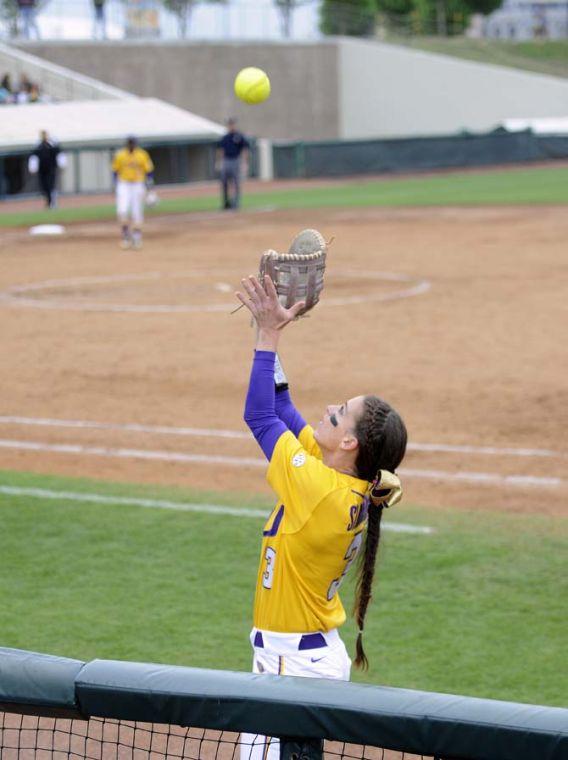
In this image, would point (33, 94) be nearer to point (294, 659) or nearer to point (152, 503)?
point (152, 503)

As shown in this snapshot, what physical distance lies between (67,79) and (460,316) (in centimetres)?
3089

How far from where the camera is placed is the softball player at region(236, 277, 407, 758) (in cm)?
404

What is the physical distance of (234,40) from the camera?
50.1m

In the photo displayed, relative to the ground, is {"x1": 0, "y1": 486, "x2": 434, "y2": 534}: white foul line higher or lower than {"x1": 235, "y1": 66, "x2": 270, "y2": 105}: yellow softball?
lower

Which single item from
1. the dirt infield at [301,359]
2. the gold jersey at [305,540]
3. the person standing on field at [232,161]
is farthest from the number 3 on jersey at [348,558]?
the person standing on field at [232,161]

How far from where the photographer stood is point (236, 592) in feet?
23.9

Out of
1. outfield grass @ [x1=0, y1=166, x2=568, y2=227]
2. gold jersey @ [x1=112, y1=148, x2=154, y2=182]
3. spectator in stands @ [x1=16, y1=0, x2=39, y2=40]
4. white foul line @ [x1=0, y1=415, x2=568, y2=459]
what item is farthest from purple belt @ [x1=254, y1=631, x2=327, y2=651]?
spectator in stands @ [x1=16, y1=0, x2=39, y2=40]

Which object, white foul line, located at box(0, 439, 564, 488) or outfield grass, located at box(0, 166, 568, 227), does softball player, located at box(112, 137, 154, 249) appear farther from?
white foul line, located at box(0, 439, 564, 488)

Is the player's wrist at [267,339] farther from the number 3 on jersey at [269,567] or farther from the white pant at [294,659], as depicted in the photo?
the white pant at [294,659]

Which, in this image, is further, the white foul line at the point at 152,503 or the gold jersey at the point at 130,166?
the gold jersey at the point at 130,166

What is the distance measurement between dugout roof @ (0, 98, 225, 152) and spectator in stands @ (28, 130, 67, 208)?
2.13 m

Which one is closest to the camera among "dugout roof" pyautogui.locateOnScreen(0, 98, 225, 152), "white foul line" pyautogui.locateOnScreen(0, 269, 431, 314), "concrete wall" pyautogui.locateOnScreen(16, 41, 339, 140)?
"white foul line" pyautogui.locateOnScreen(0, 269, 431, 314)

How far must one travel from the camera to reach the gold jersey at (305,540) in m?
4.03

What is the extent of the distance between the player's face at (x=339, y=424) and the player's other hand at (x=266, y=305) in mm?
336
